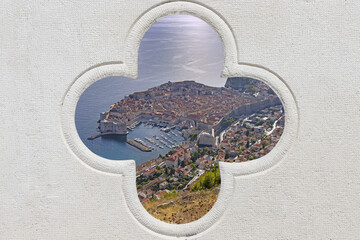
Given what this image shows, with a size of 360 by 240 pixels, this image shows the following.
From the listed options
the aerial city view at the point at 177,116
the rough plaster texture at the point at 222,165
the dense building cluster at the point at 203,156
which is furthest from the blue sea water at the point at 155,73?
the rough plaster texture at the point at 222,165

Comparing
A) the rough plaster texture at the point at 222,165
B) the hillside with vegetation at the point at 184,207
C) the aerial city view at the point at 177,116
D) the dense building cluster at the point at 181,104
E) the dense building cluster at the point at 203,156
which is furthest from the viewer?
the dense building cluster at the point at 181,104

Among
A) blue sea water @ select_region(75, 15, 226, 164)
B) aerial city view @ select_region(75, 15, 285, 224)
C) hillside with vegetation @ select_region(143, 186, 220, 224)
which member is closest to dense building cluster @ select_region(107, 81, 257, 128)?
aerial city view @ select_region(75, 15, 285, 224)

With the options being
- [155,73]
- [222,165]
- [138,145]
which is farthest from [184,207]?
[155,73]

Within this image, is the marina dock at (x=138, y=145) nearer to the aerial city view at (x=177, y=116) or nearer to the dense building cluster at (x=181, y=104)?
the aerial city view at (x=177, y=116)

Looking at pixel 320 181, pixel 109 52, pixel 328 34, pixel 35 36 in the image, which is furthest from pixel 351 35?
pixel 35 36

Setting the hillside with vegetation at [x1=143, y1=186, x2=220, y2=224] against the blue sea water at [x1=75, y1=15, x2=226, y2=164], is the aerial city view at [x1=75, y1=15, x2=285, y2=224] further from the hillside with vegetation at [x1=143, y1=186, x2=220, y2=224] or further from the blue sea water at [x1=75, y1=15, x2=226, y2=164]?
the hillside with vegetation at [x1=143, y1=186, x2=220, y2=224]

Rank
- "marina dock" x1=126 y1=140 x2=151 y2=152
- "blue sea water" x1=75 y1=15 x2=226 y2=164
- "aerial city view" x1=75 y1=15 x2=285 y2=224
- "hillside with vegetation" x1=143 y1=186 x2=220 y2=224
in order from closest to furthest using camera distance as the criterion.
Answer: "hillside with vegetation" x1=143 y1=186 x2=220 y2=224 → "aerial city view" x1=75 y1=15 x2=285 y2=224 → "blue sea water" x1=75 y1=15 x2=226 y2=164 → "marina dock" x1=126 y1=140 x2=151 y2=152

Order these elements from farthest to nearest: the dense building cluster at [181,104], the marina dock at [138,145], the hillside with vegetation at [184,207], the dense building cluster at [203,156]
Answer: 1. the dense building cluster at [181,104]
2. the marina dock at [138,145]
3. the dense building cluster at [203,156]
4. the hillside with vegetation at [184,207]

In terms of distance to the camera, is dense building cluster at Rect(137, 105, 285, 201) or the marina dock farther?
the marina dock
